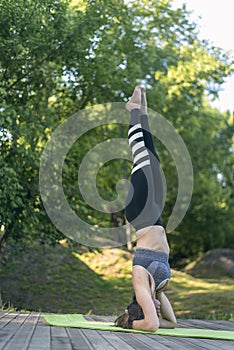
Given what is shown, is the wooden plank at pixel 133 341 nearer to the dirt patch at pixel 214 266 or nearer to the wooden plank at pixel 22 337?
the wooden plank at pixel 22 337

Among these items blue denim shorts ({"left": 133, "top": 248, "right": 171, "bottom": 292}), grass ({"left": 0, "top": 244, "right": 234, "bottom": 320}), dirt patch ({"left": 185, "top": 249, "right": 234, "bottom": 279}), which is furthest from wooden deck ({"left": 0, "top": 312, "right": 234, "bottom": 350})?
dirt patch ({"left": 185, "top": 249, "right": 234, "bottom": 279})

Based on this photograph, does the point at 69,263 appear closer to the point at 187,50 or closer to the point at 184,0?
the point at 187,50

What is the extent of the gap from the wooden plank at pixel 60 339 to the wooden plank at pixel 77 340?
5 centimetres

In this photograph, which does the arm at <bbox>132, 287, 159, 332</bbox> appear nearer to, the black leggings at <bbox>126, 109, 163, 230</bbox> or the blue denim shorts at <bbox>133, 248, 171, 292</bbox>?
the blue denim shorts at <bbox>133, 248, 171, 292</bbox>

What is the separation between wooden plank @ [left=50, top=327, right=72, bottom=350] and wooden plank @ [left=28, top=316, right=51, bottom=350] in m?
0.05

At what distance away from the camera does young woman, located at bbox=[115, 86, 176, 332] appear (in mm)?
6488

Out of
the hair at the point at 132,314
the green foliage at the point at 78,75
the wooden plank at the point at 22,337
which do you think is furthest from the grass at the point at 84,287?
the wooden plank at the point at 22,337

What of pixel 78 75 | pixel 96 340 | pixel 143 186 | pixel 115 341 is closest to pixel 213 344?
pixel 115 341

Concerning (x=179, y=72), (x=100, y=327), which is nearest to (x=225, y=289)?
(x=179, y=72)

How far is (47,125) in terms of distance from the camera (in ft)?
45.6

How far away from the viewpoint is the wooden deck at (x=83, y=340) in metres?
4.77

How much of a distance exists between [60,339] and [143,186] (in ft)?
6.99

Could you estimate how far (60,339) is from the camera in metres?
5.30

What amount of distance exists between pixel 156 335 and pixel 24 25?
325 inches
